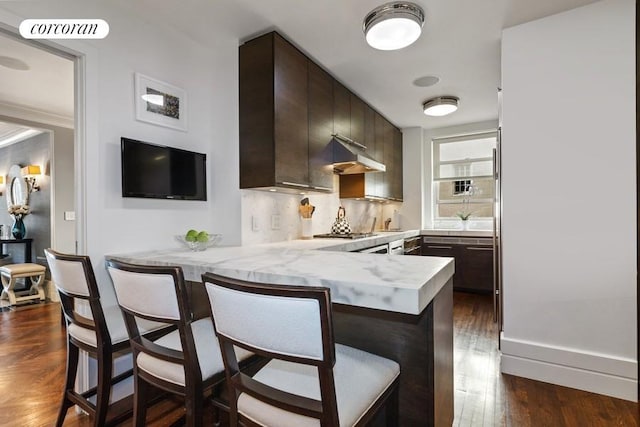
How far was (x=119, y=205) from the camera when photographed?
198cm

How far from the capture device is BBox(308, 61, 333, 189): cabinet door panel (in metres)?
2.78

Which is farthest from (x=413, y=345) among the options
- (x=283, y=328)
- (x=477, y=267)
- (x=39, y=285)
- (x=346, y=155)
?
(x=39, y=285)

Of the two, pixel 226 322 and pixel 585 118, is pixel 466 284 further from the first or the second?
pixel 226 322

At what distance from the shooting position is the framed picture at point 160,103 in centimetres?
210

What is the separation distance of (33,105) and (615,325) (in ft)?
19.9

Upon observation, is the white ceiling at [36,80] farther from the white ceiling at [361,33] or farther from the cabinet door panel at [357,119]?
the cabinet door panel at [357,119]

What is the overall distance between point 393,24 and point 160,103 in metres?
1.65

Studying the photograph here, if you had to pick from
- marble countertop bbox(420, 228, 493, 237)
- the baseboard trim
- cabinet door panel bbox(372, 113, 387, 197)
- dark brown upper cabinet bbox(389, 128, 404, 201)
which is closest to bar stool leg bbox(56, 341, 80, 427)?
the baseboard trim

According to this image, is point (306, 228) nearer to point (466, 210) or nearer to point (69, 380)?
point (69, 380)

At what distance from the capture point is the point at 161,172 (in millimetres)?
2141

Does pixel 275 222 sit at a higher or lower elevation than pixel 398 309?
higher

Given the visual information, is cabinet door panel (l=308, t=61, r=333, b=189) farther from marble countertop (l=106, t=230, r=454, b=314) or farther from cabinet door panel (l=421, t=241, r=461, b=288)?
cabinet door panel (l=421, t=241, r=461, b=288)

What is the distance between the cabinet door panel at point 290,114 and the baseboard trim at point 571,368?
202 centimetres

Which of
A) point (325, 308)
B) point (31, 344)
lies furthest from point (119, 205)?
point (31, 344)
